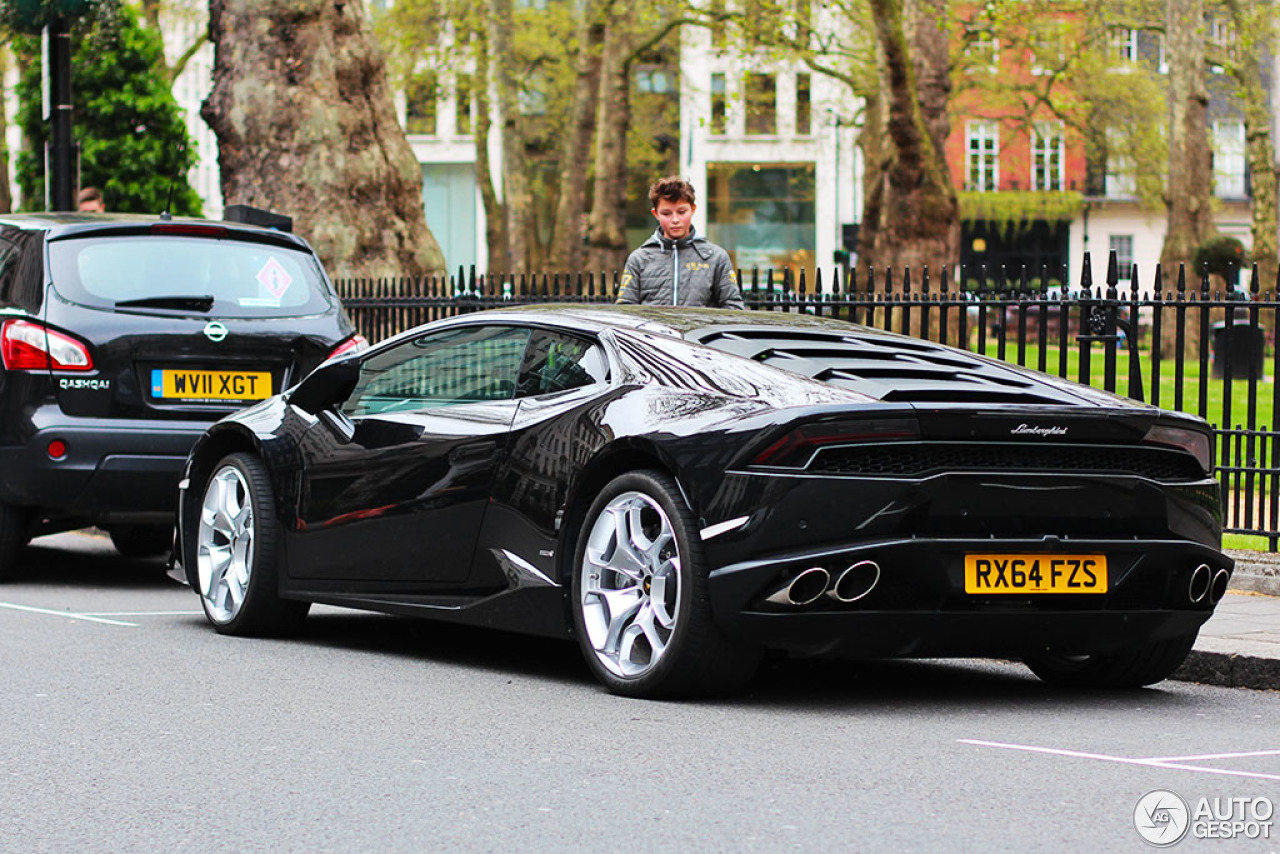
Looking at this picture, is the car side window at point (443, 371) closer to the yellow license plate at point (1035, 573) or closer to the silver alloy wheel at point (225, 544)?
the silver alloy wheel at point (225, 544)

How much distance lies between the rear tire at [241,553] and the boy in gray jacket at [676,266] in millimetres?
2331

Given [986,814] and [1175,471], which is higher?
[1175,471]

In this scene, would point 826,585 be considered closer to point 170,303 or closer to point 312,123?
point 170,303

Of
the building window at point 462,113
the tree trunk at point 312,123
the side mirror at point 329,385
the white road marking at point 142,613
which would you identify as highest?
the building window at point 462,113

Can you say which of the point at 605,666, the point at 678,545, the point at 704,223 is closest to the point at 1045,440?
the point at 678,545

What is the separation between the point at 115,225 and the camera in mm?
10547

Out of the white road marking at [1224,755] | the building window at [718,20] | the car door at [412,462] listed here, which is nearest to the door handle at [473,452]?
the car door at [412,462]

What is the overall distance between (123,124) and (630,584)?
88.8 feet

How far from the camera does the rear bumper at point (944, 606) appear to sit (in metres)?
6.16

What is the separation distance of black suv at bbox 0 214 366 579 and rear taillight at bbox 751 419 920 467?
15.8ft

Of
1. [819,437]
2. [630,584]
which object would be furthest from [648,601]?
[819,437]

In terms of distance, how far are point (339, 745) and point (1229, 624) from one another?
14.2 feet

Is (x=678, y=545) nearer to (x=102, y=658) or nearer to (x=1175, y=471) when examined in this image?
(x=1175, y=471)

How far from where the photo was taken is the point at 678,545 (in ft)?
20.8
